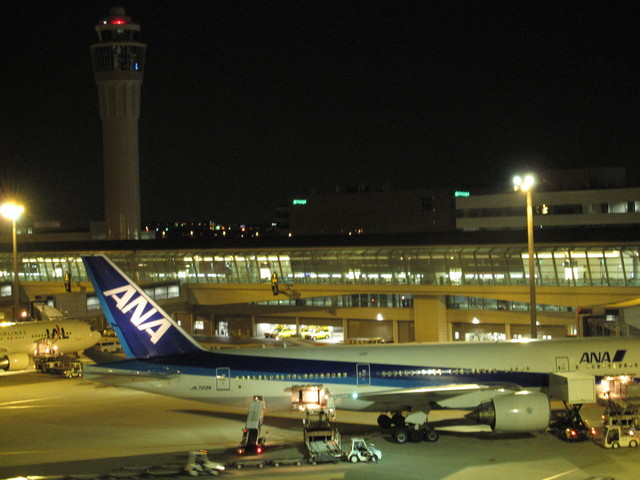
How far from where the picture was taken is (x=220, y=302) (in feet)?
252

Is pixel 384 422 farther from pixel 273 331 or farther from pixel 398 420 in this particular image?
pixel 273 331

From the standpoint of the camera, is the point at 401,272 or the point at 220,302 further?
the point at 220,302

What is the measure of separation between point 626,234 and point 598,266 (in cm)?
333

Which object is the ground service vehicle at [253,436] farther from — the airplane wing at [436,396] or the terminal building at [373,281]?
the terminal building at [373,281]

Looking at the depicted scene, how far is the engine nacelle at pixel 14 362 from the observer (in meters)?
48.8

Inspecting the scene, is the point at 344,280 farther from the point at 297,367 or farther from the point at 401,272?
the point at 297,367

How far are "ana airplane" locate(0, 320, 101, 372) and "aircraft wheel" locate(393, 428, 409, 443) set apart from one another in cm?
3007

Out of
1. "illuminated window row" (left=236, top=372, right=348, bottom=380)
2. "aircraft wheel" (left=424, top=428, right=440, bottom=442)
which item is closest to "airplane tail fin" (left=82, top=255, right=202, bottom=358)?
"illuminated window row" (left=236, top=372, right=348, bottom=380)

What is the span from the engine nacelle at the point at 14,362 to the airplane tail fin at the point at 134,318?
2144 centimetres

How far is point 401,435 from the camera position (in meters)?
28.6

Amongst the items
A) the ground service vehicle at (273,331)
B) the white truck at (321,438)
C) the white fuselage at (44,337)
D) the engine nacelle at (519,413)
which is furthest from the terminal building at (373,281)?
the white truck at (321,438)

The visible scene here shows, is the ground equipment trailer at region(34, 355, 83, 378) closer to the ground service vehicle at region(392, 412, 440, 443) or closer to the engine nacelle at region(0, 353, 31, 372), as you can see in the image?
the engine nacelle at region(0, 353, 31, 372)

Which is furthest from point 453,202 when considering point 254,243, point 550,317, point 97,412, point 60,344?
point 97,412

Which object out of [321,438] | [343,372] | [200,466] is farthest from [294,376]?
[200,466]
